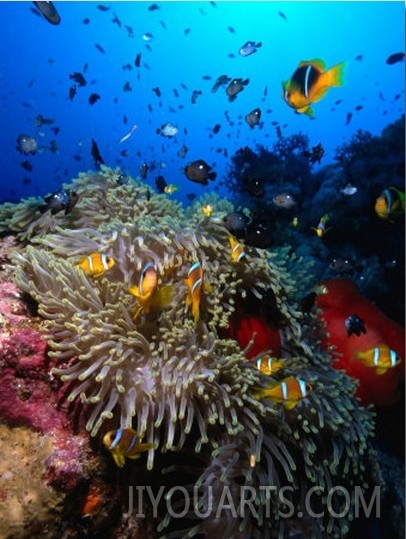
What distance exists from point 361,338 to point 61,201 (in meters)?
2.87

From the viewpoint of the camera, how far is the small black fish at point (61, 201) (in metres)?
3.15

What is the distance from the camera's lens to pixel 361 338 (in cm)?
360

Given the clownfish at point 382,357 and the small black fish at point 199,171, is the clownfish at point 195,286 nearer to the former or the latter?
the clownfish at point 382,357

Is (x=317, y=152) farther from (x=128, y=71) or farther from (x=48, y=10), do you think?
(x=128, y=71)

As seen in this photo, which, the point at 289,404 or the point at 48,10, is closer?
the point at 289,404

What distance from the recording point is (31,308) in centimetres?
242

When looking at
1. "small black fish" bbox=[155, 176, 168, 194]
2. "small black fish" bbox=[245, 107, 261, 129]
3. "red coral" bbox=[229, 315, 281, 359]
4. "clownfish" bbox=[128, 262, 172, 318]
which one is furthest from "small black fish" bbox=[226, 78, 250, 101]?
"clownfish" bbox=[128, 262, 172, 318]

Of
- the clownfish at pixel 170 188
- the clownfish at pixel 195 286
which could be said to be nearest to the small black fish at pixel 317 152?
the clownfish at pixel 170 188

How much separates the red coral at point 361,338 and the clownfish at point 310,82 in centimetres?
167

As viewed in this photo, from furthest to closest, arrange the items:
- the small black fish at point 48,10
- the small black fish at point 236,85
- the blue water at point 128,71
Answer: the blue water at point 128,71 < the small black fish at point 236,85 < the small black fish at point 48,10

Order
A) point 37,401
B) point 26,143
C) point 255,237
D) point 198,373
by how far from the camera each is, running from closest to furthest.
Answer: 1. point 37,401
2. point 198,373
3. point 255,237
4. point 26,143

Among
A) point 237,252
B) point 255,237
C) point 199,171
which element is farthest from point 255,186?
point 237,252

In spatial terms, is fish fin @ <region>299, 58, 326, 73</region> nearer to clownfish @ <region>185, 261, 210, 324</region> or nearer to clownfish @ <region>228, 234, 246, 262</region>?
clownfish @ <region>228, 234, 246, 262</region>

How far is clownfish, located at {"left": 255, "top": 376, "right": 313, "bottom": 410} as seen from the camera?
2.35 meters
